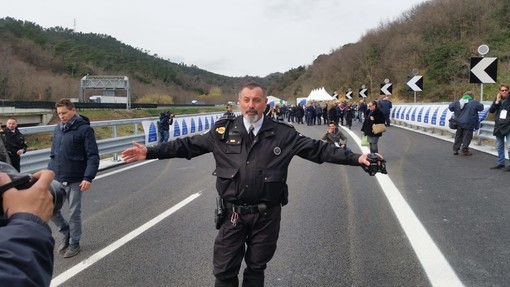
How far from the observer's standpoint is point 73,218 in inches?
206

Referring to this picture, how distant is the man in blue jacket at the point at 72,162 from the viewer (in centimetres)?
520

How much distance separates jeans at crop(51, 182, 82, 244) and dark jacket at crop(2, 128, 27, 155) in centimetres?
416

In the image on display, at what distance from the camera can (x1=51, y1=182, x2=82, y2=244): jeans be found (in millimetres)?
5180

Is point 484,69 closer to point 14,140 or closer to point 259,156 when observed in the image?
point 259,156

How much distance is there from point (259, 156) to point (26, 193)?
79.6 inches

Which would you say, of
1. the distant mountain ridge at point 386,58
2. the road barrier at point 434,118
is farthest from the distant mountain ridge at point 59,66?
the road barrier at point 434,118

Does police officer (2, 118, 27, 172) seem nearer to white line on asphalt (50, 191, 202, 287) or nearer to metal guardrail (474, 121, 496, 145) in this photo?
white line on asphalt (50, 191, 202, 287)

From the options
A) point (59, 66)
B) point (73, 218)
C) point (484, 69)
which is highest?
point (59, 66)

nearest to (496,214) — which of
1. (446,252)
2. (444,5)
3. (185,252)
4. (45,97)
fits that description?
(446,252)

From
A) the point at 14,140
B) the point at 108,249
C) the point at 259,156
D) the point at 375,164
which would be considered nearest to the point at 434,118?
the point at 14,140

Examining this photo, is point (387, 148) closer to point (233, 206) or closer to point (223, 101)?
point (233, 206)

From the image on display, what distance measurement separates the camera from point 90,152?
210 inches

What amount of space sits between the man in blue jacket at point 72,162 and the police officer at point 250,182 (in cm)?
249

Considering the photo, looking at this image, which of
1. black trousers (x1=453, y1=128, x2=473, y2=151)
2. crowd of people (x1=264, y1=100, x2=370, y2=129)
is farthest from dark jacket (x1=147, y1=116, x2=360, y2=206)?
crowd of people (x1=264, y1=100, x2=370, y2=129)
